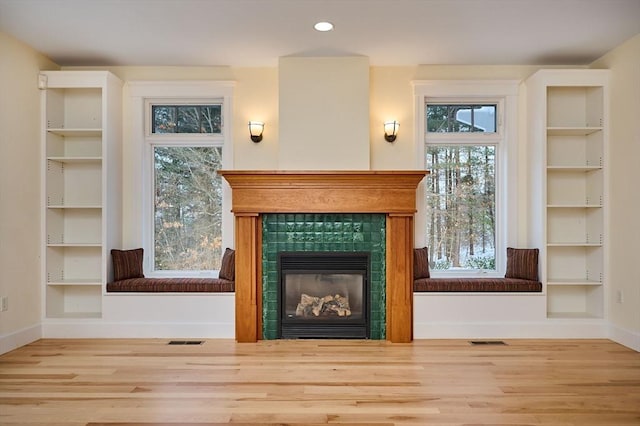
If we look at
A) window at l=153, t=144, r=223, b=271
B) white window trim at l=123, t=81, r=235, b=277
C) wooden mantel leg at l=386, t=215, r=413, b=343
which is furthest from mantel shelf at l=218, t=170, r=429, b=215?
window at l=153, t=144, r=223, b=271

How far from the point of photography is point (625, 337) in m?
3.97

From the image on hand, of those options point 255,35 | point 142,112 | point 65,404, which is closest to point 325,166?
point 255,35

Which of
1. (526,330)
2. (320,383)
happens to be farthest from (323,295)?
(526,330)

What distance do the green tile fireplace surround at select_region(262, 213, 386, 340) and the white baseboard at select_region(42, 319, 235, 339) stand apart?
1.44ft

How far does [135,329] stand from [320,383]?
2.03 metres

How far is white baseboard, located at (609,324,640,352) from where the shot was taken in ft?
12.6

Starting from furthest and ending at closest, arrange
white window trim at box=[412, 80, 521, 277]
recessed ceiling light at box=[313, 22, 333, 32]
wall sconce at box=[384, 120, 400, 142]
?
white window trim at box=[412, 80, 521, 277] → wall sconce at box=[384, 120, 400, 142] → recessed ceiling light at box=[313, 22, 333, 32]

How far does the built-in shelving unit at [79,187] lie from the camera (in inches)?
169

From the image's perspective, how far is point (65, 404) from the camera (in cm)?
275

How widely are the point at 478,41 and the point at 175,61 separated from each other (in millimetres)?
2680

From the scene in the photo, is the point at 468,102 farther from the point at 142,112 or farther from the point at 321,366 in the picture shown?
the point at 142,112

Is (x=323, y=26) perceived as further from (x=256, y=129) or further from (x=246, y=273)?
→ (x=246, y=273)

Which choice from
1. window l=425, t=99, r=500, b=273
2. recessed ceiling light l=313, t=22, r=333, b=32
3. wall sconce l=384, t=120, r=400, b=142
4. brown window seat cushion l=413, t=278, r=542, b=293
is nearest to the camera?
recessed ceiling light l=313, t=22, r=333, b=32

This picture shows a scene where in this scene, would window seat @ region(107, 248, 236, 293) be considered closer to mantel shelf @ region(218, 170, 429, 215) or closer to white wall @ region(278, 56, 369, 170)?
mantel shelf @ region(218, 170, 429, 215)
